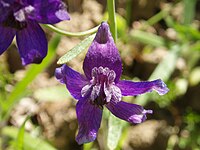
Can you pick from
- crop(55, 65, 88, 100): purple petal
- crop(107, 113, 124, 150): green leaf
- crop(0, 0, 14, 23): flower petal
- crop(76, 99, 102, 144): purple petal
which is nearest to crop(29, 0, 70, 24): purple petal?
crop(0, 0, 14, 23): flower petal

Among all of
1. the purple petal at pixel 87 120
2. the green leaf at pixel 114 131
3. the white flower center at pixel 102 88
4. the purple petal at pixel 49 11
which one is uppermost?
the purple petal at pixel 49 11

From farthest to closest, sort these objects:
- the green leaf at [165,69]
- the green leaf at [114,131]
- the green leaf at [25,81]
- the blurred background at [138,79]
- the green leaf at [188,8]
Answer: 1. the green leaf at [188,8]
2. the blurred background at [138,79]
3. the green leaf at [165,69]
4. the green leaf at [25,81]
5. the green leaf at [114,131]

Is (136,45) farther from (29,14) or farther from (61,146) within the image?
(29,14)

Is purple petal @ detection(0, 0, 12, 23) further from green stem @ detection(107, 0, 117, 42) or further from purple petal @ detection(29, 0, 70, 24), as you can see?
green stem @ detection(107, 0, 117, 42)

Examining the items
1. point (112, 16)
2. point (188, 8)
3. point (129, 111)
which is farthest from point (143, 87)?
point (188, 8)

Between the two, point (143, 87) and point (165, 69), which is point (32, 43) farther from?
point (165, 69)

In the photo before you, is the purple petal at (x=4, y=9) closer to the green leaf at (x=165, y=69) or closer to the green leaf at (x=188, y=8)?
the green leaf at (x=165, y=69)

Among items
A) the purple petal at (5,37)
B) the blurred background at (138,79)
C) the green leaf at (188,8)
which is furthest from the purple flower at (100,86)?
the green leaf at (188,8)
